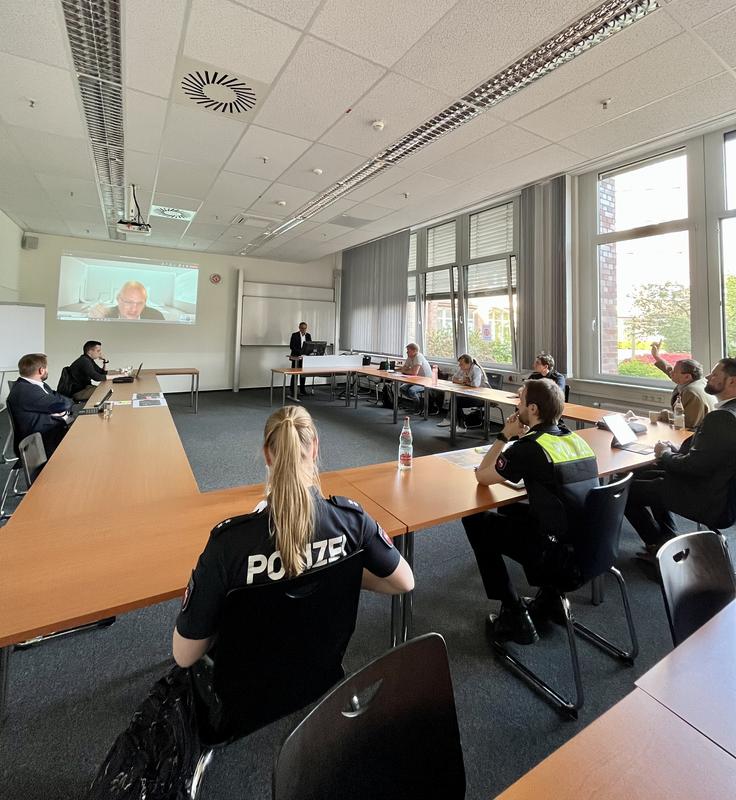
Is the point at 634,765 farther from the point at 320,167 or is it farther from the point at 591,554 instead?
the point at 320,167

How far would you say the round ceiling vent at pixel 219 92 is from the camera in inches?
109

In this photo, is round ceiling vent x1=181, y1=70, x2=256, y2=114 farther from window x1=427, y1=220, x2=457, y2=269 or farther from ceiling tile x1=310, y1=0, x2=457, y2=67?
window x1=427, y1=220, x2=457, y2=269

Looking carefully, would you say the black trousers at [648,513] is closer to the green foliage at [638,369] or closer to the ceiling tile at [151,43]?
the green foliage at [638,369]

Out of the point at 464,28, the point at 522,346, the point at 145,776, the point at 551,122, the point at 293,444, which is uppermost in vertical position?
the point at 551,122

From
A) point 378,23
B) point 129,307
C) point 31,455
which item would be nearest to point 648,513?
point 378,23

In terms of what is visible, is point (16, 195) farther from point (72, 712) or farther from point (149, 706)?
point (149, 706)

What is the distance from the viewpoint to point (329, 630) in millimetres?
1027

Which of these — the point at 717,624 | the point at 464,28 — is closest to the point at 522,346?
the point at 464,28

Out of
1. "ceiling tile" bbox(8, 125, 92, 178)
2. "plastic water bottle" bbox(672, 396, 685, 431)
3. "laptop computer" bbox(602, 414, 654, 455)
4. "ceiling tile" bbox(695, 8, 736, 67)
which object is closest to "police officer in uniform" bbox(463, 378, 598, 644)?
"laptop computer" bbox(602, 414, 654, 455)

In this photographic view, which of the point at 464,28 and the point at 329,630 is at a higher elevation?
the point at 464,28

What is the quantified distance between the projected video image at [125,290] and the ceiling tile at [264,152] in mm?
4320

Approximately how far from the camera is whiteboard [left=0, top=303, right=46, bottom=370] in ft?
18.2

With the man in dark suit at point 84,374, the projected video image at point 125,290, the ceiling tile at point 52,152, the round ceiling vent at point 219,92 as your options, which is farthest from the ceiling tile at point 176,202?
the projected video image at point 125,290

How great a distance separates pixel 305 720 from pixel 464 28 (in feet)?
10.4
